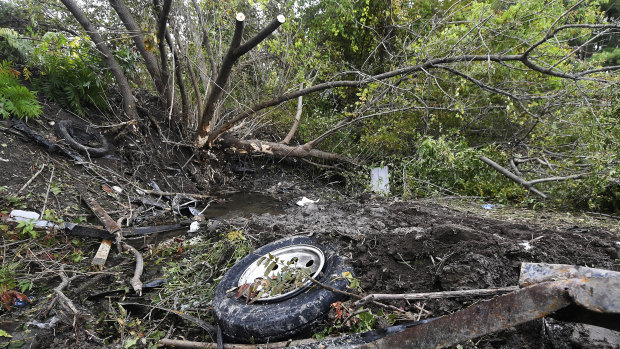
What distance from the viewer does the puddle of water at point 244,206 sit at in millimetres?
4939

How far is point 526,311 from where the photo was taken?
3.40 feet

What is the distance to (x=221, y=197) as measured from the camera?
586 cm

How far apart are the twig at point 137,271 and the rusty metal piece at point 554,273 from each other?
9.00 feet

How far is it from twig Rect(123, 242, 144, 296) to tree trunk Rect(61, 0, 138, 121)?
3.47 meters

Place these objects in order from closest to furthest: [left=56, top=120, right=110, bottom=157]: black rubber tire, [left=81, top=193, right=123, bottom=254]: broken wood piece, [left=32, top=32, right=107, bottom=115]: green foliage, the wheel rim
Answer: the wheel rim
[left=81, top=193, right=123, bottom=254]: broken wood piece
[left=56, top=120, right=110, bottom=157]: black rubber tire
[left=32, top=32, right=107, bottom=115]: green foliage

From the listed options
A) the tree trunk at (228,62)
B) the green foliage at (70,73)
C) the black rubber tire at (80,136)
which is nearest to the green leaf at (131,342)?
the tree trunk at (228,62)

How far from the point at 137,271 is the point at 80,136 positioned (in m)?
3.77

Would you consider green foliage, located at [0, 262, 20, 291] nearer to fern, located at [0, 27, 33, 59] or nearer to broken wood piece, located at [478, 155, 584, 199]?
fern, located at [0, 27, 33, 59]

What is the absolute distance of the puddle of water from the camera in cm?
494

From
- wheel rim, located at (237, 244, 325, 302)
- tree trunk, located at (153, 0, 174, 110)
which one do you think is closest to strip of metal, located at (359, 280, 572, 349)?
wheel rim, located at (237, 244, 325, 302)

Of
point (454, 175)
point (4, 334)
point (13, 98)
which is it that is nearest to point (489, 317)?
point (4, 334)

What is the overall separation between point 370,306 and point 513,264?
2.92 ft

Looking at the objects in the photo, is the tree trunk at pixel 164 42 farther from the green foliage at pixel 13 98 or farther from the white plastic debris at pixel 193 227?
the white plastic debris at pixel 193 227

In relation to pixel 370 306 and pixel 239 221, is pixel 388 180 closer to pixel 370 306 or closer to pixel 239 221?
pixel 239 221
